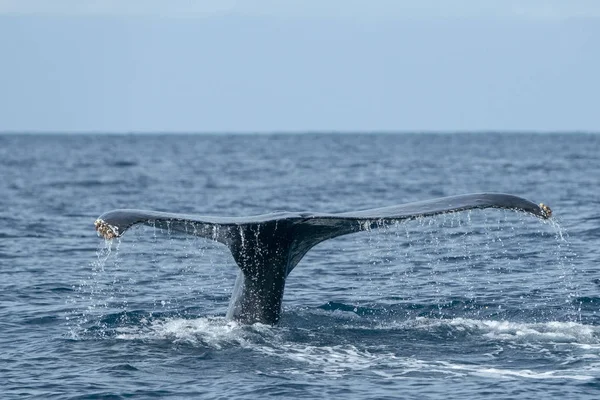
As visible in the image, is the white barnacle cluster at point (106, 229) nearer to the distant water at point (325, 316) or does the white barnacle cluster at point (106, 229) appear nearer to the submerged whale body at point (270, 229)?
the submerged whale body at point (270, 229)

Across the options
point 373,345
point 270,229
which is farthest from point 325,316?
point 270,229

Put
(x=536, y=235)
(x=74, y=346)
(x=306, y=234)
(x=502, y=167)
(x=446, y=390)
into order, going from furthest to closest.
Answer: (x=502, y=167), (x=536, y=235), (x=74, y=346), (x=306, y=234), (x=446, y=390)

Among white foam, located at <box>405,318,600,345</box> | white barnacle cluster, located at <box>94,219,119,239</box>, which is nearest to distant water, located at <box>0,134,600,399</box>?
white foam, located at <box>405,318,600,345</box>

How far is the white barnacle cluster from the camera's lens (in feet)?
28.2

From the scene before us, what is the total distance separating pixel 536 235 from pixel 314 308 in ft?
24.1

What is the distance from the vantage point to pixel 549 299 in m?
13.4

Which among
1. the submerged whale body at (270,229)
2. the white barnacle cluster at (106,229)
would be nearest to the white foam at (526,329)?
the submerged whale body at (270,229)

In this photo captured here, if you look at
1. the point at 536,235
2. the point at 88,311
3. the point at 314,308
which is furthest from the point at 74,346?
the point at 536,235

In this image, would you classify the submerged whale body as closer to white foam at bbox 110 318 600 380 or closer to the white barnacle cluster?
the white barnacle cluster

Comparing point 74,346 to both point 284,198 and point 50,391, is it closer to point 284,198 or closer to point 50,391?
point 50,391

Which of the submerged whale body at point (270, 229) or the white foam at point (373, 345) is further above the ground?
the submerged whale body at point (270, 229)

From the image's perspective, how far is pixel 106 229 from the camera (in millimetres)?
8633

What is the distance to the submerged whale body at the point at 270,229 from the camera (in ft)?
29.9

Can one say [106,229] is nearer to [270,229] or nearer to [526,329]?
[270,229]
